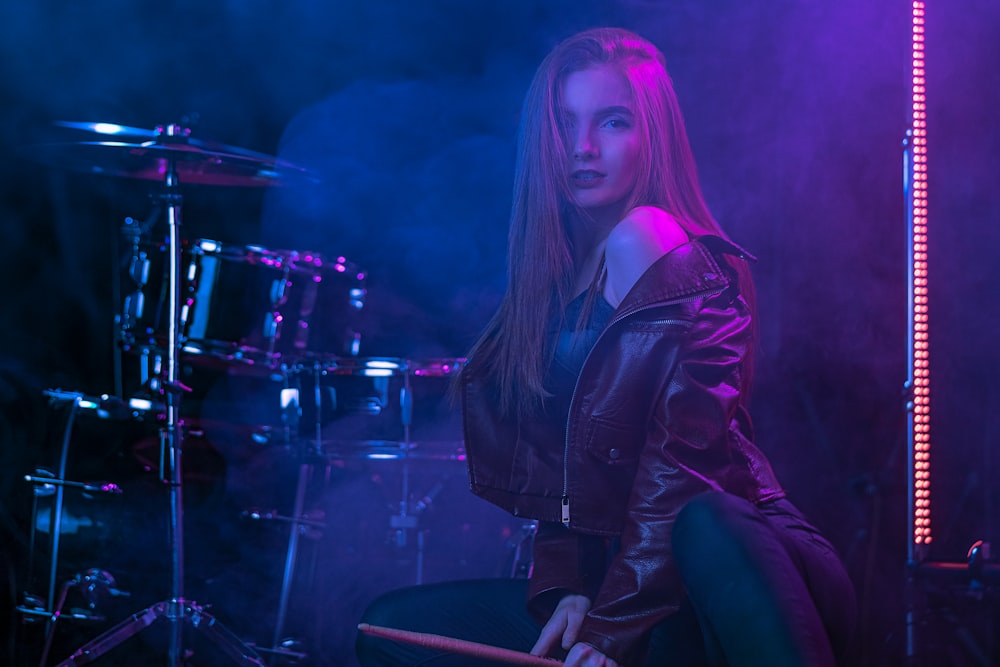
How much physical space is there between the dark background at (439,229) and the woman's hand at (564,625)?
3.97 feet

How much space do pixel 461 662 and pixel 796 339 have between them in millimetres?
1527

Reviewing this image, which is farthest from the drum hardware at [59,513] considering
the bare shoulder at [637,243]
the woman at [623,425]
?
the bare shoulder at [637,243]

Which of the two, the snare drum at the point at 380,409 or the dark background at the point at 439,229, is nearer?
the dark background at the point at 439,229

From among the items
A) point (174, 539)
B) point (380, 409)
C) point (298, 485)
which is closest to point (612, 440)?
point (174, 539)

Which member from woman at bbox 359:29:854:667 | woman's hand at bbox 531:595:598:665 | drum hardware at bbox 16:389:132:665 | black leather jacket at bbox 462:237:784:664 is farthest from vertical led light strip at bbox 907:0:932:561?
drum hardware at bbox 16:389:132:665

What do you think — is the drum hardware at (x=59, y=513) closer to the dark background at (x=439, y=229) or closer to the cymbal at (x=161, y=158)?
the dark background at (x=439, y=229)

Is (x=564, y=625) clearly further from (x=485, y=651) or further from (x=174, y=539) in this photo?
(x=174, y=539)

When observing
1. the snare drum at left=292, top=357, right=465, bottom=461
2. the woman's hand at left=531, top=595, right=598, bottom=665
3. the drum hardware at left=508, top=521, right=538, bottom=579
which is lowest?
the drum hardware at left=508, top=521, right=538, bottom=579

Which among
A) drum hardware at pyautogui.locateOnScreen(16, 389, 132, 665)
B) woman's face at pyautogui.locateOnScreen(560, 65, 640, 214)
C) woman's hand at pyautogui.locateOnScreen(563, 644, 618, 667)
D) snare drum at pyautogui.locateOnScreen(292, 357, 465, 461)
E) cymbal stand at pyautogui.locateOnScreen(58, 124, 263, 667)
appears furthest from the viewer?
snare drum at pyautogui.locateOnScreen(292, 357, 465, 461)

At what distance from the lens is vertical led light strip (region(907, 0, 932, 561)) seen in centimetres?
208

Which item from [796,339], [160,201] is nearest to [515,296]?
[796,339]

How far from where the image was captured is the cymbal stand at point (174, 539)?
2.48 metres

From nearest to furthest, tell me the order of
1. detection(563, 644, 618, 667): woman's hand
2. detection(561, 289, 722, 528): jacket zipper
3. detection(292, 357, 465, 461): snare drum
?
detection(563, 644, 618, 667): woman's hand
detection(561, 289, 722, 528): jacket zipper
detection(292, 357, 465, 461): snare drum

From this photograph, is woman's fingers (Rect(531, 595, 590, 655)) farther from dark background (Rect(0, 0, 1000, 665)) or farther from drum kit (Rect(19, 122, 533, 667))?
drum kit (Rect(19, 122, 533, 667))
